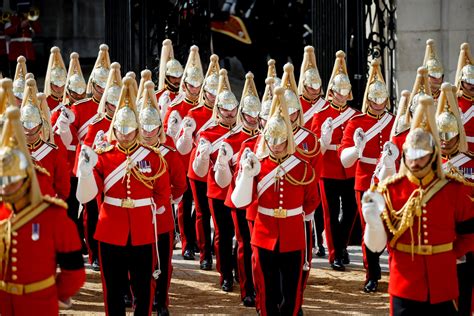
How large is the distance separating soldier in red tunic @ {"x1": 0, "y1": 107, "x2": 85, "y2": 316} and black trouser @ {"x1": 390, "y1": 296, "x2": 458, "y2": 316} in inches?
76.7

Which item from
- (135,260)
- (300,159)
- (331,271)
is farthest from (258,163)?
(331,271)

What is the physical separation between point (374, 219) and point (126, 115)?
7.68ft

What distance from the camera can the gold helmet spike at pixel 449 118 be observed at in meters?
9.24

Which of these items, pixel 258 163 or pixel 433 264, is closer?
pixel 433 264

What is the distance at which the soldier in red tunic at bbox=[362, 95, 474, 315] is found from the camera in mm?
8281

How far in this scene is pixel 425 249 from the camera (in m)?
8.34

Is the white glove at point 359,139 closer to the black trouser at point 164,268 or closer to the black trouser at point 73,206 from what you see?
the black trouser at point 164,268

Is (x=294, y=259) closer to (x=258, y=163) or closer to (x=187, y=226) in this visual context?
(x=258, y=163)

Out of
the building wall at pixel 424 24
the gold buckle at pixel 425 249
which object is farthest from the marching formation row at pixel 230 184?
the building wall at pixel 424 24

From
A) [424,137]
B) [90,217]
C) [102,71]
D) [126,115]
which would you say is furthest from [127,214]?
[102,71]

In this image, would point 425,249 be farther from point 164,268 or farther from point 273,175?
point 164,268

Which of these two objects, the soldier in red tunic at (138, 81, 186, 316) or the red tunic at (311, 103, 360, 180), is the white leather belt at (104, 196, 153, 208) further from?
the red tunic at (311, 103, 360, 180)

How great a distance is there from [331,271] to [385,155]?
2187 millimetres

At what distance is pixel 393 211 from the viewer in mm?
8375
